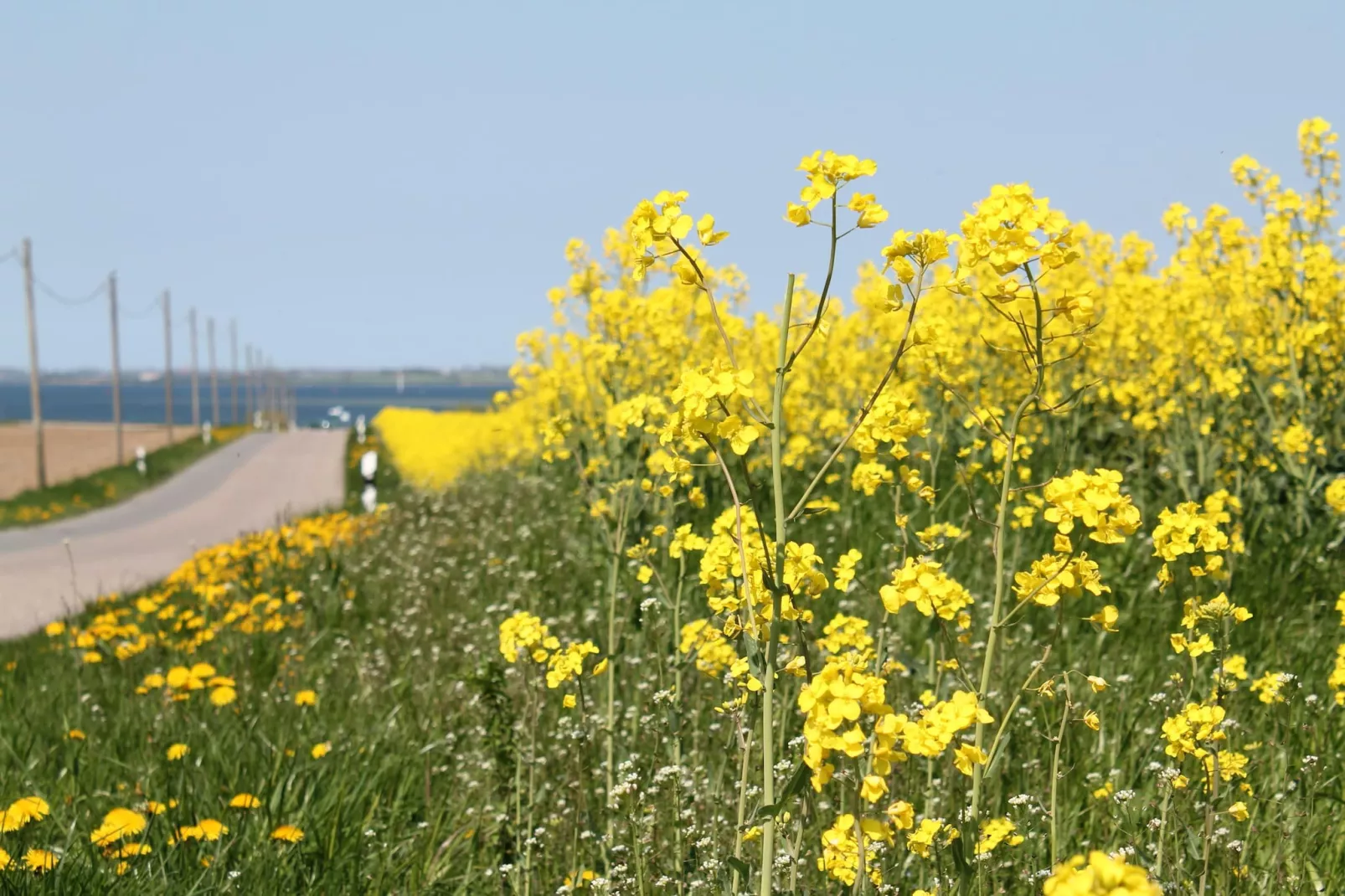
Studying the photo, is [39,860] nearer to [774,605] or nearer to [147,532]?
[774,605]

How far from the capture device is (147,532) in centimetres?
1412

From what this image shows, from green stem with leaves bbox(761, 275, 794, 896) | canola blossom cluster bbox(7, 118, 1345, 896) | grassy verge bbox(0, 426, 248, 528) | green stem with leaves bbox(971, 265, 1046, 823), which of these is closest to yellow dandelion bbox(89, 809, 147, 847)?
canola blossom cluster bbox(7, 118, 1345, 896)

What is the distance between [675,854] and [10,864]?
4.83ft

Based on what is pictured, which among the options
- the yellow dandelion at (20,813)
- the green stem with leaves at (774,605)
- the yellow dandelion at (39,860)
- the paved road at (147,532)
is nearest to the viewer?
the green stem with leaves at (774,605)

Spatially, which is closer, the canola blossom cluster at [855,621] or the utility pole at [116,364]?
the canola blossom cluster at [855,621]

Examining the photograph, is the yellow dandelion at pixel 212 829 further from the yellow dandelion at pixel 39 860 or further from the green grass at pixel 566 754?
the yellow dandelion at pixel 39 860

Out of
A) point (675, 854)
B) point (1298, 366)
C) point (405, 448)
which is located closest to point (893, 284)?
point (675, 854)

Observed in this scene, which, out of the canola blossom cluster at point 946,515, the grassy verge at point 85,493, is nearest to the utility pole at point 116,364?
the grassy verge at point 85,493

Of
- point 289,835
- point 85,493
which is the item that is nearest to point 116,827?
point 289,835

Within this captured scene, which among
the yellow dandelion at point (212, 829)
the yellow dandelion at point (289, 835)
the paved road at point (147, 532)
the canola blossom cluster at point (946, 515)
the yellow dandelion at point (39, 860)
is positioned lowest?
the paved road at point (147, 532)

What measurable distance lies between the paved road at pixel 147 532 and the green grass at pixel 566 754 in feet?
5.39

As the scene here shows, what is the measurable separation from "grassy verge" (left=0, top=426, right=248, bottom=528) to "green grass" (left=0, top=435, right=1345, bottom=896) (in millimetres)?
11198

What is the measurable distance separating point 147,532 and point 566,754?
12.2m

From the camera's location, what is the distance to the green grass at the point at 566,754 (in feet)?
8.80
